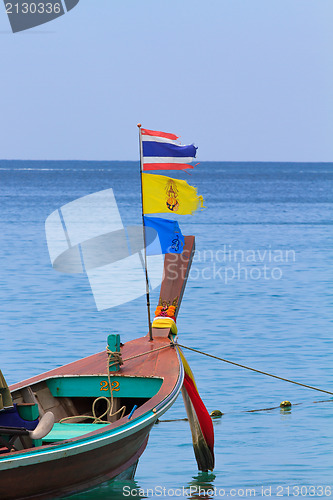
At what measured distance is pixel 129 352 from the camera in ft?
35.8

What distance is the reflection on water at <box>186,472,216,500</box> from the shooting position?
9875 millimetres

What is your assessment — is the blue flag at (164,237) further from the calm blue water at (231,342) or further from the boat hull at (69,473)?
the boat hull at (69,473)

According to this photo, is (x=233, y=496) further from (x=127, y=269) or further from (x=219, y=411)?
(x=127, y=269)

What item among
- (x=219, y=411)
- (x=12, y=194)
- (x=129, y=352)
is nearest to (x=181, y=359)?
(x=129, y=352)

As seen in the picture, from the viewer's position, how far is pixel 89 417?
964cm

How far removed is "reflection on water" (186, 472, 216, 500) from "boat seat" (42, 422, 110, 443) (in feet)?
4.63

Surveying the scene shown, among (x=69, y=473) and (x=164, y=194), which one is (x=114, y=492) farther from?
(x=164, y=194)

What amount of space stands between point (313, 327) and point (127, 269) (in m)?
9.45

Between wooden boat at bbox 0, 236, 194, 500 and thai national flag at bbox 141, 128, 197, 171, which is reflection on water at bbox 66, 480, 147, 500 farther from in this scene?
thai national flag at bbox 141, 128, 197, 171

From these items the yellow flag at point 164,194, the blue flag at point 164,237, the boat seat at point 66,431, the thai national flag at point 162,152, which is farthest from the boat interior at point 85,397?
the thai national flag at point 162,152

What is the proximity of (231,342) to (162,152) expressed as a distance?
7.16 m

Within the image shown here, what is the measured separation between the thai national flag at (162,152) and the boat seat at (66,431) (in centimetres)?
352

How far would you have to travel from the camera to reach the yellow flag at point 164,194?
36.8 feet

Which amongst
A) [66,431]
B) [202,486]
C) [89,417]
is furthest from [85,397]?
[202,486]
